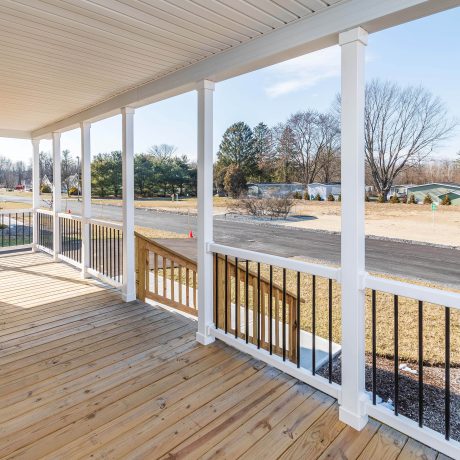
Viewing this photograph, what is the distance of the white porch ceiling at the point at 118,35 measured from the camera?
6.55ft

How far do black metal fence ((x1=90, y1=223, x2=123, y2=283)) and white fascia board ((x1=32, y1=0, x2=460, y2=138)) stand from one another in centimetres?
184

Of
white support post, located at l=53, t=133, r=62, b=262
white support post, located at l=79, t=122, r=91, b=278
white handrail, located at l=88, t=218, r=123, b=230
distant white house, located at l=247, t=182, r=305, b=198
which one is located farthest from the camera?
white support post, located at l=53, t=133, r=62, b=262

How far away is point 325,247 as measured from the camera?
7.54 feet

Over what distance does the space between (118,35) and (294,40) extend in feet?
3.83

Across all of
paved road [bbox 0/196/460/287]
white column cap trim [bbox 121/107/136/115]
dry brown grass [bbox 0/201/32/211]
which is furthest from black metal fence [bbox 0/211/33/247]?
paved road [bbox 0/196/460/287]

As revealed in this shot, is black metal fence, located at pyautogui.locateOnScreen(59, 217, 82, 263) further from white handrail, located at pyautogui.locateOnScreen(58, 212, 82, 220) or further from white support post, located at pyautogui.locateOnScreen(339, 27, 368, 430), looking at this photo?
white support post, located at pyautogui.locateOnScreen(339, 27, 368, 430)

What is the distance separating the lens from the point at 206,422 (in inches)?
79.2

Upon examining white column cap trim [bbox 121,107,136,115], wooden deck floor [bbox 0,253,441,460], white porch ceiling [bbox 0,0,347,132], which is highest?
white porch ceiling [bbox 0,0,347,132]

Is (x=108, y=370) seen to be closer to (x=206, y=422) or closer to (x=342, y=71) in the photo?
(x=206, y=422)

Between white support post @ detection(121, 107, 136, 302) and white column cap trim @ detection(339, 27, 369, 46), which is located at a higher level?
white column cap trim @ detection(339, 27, 369, 46)

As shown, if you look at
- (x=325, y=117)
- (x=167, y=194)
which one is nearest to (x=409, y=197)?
(x=325, y=117)

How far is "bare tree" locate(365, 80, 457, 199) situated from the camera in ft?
5.69

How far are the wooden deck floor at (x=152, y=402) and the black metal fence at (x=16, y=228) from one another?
343 cm

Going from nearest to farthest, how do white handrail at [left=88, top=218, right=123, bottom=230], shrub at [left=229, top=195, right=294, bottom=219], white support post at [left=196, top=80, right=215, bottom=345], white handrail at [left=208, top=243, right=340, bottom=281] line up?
white handrail at [left=208, top=243, right=340, bottom=281] < shrub at [left=229, top=195, right=294, bottom=219] < white support post at [left=196, top=80, right=215, bottom=345] < white handrail at [left=88, top=218, right=123, bottom=230]
